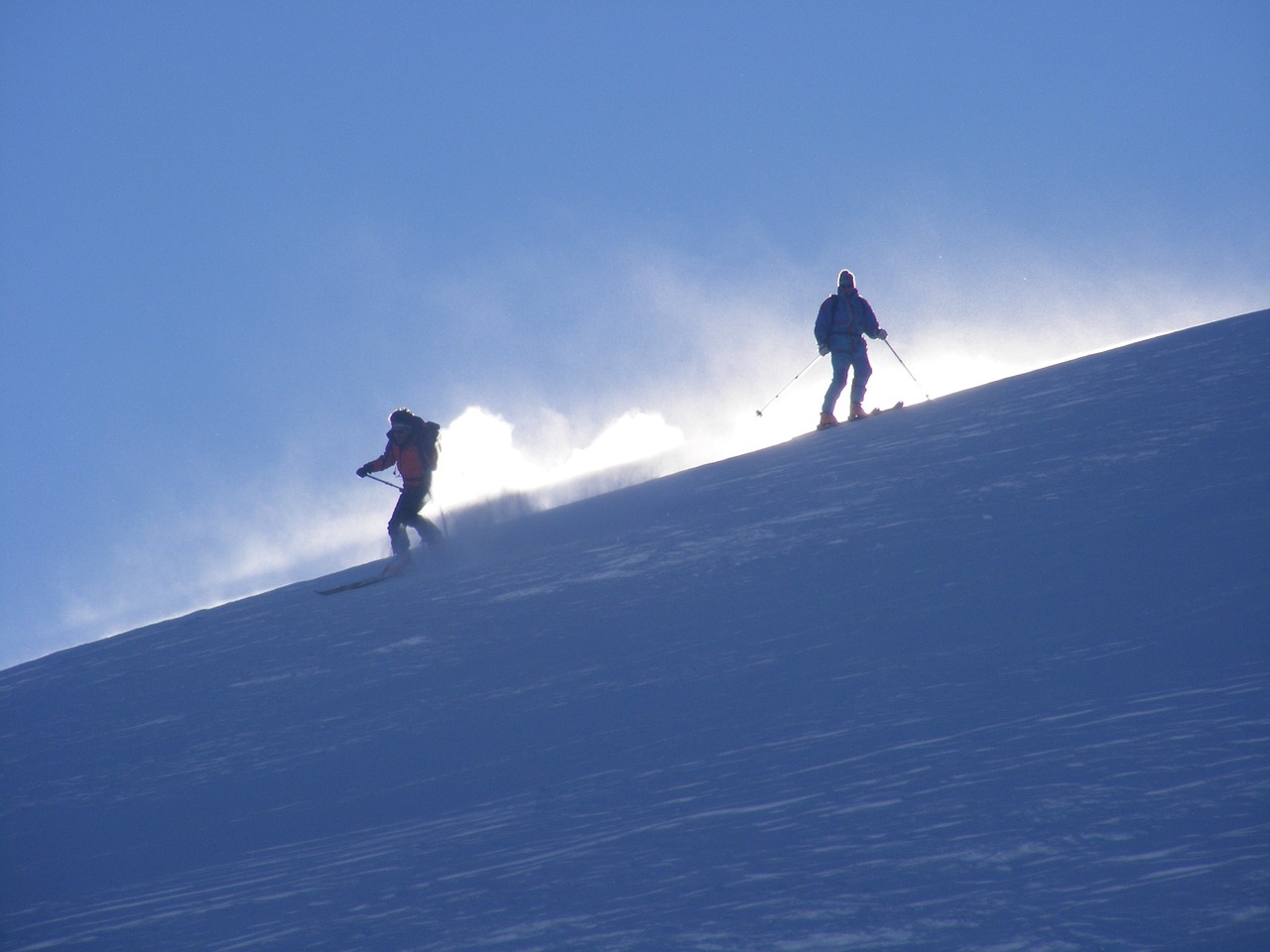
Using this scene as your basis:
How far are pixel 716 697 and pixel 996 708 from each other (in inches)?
49.1

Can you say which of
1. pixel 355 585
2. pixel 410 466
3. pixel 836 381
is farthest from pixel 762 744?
pixel 836 381

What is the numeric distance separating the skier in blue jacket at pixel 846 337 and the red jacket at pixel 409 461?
205 inches

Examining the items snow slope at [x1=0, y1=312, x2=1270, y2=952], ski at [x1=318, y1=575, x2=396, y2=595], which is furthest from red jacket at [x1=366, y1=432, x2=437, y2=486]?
snow slope at [x1=0, y1=312, x2=1270, y2=952]

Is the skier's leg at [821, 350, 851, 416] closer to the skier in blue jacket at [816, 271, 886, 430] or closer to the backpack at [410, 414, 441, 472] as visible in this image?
the skier in blue jacket at [816, 271, 886, 430]

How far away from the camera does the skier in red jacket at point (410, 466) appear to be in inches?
498

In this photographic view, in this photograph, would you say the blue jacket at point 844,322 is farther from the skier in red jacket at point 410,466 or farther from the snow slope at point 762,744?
the snow slope at point 762,744

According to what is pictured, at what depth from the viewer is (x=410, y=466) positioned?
12.7 m

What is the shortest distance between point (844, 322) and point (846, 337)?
0.63 feet

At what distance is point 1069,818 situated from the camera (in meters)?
2.99

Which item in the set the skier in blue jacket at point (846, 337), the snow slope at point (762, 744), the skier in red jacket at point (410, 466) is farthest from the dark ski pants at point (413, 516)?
the skier in blue jacket at point (846, 337)

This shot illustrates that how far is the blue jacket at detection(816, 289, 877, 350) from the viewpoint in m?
15.1

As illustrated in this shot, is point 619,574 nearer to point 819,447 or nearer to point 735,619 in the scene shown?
point 735,619

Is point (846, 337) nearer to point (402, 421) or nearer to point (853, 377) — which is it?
point (853, 377)

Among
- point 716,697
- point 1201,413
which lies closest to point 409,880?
point 716,697
